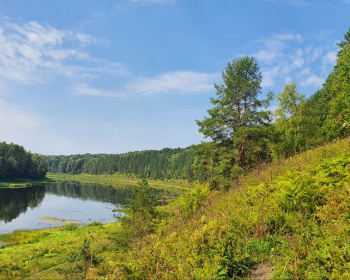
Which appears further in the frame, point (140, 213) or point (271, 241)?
point (140, 213)

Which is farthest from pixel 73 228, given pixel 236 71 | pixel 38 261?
pixel 236 71

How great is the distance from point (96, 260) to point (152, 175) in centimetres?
14017

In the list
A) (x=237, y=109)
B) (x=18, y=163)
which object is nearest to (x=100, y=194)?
(x=18, y=163)

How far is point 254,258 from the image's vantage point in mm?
4480

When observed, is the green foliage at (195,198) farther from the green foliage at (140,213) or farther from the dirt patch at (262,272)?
the dirt patch at (262,272)

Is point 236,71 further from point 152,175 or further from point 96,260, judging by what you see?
point 152,175

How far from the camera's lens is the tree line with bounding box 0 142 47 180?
104606mm

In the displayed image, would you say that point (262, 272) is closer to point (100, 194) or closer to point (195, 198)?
point (195, 198)

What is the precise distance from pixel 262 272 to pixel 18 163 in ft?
420

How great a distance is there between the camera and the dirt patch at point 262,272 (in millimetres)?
4049

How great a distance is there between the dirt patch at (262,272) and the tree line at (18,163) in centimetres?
12114

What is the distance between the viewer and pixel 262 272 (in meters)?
4.24

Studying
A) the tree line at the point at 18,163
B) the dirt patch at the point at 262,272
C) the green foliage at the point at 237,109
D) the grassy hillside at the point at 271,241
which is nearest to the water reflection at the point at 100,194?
the tree line at the point at 18,163

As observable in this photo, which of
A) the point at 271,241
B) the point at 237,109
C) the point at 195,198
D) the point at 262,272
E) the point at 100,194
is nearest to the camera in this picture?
the point at 262,272
